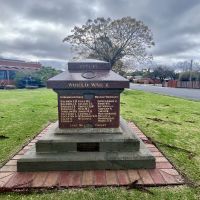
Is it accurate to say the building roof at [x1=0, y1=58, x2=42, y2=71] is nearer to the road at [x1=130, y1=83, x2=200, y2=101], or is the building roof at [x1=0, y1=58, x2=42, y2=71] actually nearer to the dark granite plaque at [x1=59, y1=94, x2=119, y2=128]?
the road at [x1=130, y1=83, x2=200, y2=101]

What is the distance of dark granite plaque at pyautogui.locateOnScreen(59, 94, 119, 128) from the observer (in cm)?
457

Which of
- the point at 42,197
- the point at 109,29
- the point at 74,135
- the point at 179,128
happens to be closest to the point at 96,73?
the point at 74,135

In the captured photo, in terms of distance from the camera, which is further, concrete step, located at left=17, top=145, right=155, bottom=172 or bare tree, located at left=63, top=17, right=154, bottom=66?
bare tree, located at left=63, top=17, right=154, bottom=66

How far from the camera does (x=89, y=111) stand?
4.62 metres

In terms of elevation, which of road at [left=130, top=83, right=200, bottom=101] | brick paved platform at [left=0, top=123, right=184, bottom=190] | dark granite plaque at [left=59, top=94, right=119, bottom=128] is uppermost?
dark granite plaque at [left=59, top=94, right=119, bottom=128]

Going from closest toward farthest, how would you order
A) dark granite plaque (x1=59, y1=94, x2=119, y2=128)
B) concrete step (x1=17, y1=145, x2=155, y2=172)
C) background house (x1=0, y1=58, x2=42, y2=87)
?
concrete step (x1=17, y1=145, x2=155, y2=172)
dark granite plaque (x1=59, y1=94, x2=119, y2=128)
background house (x1=0, y1=58, x2=42, y2=87)

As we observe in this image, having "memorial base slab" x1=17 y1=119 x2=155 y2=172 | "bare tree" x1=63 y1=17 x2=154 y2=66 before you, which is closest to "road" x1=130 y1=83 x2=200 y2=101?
"bare tree" x1=63 y1=17 x2=154 y2=66

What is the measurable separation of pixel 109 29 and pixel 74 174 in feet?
78.4

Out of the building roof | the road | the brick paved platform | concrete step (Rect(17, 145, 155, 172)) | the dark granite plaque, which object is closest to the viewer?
the brick paved platform

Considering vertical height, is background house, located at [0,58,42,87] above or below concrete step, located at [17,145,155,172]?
above

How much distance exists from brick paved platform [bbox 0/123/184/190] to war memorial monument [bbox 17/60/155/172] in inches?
5.4

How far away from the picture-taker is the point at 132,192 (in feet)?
10.8

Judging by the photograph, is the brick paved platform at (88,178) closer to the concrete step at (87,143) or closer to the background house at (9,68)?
the concrete step at (87,143)

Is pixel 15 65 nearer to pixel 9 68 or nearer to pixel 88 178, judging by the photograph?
pixel 9 68
